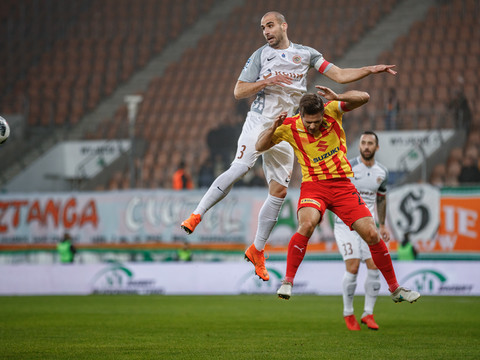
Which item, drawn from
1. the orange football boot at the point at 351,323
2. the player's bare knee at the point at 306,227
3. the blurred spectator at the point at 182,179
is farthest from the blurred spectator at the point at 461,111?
the player's bare knee at the point at 306,227

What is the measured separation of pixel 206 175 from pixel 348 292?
1084 cm

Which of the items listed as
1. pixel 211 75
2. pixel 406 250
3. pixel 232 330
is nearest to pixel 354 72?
pixel 232 330

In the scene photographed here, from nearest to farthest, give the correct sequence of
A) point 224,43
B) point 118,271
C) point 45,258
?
point 118,271 < point 45,258 < point 224,43

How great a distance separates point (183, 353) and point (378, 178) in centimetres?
415

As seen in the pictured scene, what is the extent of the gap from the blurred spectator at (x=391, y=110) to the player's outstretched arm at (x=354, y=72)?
41.5 feet

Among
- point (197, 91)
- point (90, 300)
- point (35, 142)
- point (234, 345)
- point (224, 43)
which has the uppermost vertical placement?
point (224, 43)

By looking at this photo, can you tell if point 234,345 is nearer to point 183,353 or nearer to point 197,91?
point 183,353

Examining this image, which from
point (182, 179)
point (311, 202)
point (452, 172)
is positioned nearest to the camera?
point (311, 202)

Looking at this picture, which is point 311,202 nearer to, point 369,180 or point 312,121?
point 312,121

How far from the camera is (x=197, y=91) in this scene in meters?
26.5

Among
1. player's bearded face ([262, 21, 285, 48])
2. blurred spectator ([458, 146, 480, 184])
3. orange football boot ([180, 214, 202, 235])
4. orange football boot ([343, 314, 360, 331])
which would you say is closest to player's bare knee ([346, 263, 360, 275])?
orange football boot ([343, 314, 360, 331])

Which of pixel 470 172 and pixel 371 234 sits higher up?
pixel 470 172

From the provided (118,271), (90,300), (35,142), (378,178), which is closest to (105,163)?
(35,142)

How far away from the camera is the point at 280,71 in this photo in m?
8.52
